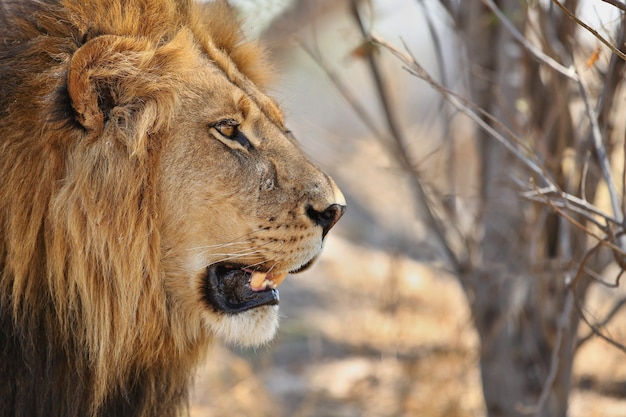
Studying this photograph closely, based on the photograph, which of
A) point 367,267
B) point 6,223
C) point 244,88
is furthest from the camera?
point 367,267

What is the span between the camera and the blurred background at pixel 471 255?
3232mm

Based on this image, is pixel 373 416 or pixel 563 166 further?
pixel 373 416

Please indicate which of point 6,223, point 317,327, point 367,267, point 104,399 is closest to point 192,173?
point 6,223

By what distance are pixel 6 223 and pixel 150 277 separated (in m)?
0.43

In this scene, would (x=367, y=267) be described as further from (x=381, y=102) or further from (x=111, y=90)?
(x=111, y=90)

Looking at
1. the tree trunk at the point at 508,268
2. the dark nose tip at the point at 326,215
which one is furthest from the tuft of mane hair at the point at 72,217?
the tree trunk at the point at 508,268

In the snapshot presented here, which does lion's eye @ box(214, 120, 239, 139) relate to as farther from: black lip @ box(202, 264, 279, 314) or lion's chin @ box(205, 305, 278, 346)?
lion's chin @ box(205, 305, 278, 346)

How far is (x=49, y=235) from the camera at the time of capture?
2.33 meters

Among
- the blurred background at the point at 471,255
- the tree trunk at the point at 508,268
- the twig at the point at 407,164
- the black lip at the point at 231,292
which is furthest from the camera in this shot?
the twig at the point at 407,164

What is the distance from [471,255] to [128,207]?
2.01m

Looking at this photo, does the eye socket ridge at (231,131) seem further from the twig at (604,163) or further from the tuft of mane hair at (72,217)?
the twig at (604,163)

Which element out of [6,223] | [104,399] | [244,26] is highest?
[244,26]

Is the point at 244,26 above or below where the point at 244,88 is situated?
above

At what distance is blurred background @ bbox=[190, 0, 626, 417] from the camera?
323 cm
